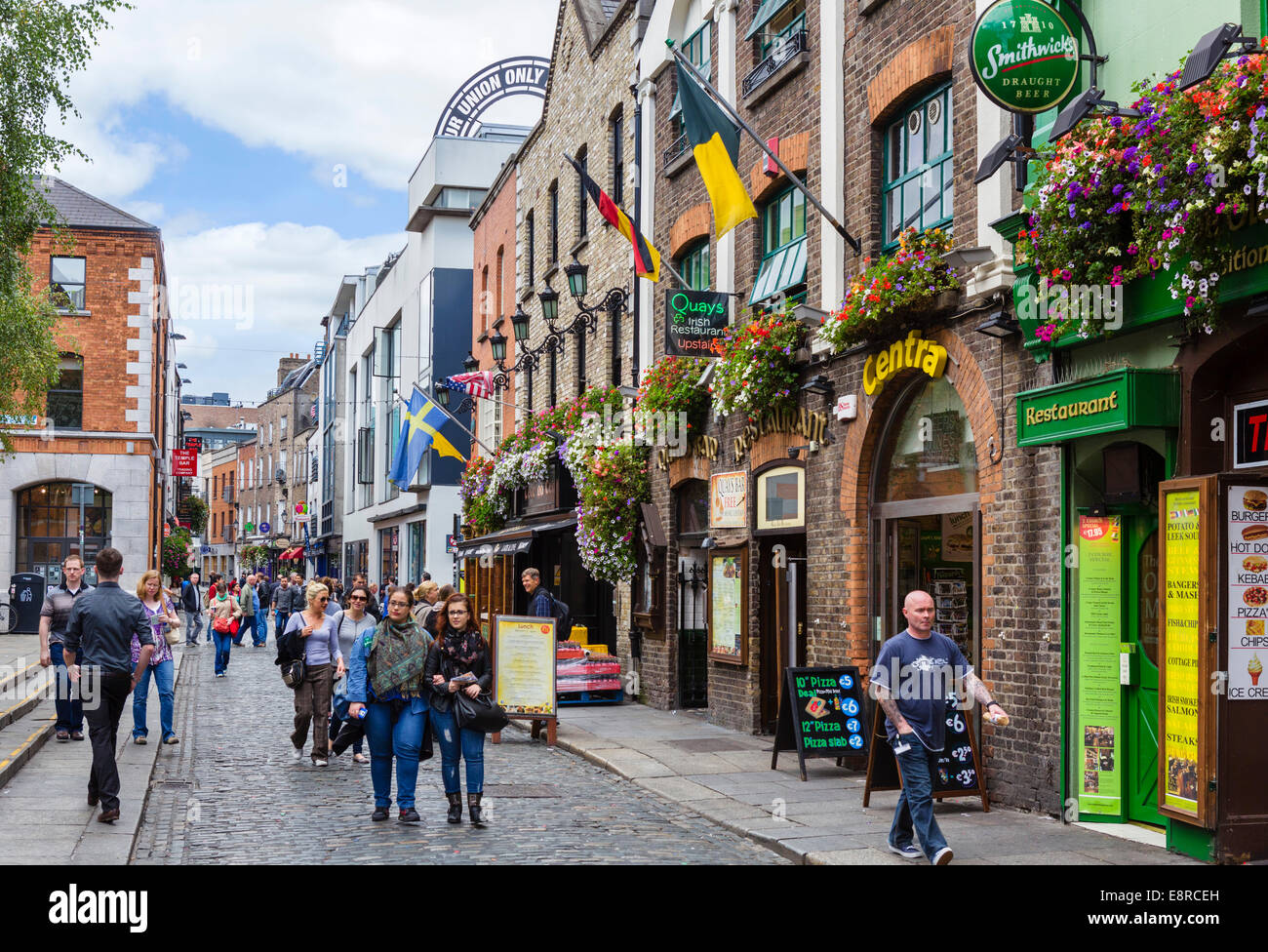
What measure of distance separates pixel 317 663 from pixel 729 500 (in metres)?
5.68

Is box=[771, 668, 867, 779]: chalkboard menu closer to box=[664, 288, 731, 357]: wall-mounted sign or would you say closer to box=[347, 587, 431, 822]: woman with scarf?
box=[347, 587, 431, 822]: woman with scarf

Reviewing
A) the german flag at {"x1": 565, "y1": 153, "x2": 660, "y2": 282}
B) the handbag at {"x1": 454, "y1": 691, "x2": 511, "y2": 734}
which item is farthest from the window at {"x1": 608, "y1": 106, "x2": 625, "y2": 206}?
the handbag at {"x1": 454, "y1": 691, "x2": 511, "y2": 734}

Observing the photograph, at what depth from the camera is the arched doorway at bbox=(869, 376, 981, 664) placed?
11.6m

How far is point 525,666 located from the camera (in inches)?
590

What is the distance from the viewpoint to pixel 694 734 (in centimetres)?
1566

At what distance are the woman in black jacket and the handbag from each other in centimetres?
5

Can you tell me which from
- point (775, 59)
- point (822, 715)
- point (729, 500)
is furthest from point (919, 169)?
point (729, 500)

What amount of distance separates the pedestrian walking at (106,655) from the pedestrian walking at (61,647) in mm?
2643

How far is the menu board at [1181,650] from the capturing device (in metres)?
8.08

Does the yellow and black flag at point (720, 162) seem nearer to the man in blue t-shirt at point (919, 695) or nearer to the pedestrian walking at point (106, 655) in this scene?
the man in blue t-shirt at point (919, 695)

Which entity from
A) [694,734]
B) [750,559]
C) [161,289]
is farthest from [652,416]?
[161,289]

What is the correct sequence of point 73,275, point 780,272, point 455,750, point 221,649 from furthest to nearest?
1. point 73,275
2. point 221,649
3. point 780,272
4. point 455,750

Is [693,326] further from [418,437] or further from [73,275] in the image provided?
[73,275]

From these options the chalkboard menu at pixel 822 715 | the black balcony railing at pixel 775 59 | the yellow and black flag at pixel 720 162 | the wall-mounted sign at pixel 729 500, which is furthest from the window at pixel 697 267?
the chalkboard menu at pixel 822 715
